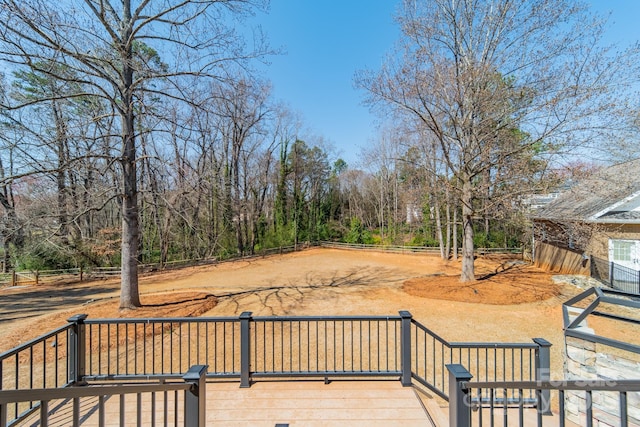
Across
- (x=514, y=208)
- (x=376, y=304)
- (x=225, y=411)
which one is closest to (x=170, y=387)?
(x=225, y=411)

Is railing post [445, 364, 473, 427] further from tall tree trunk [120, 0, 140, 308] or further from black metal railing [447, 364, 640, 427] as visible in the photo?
tall tree trunk [120, 0, 140, 308]

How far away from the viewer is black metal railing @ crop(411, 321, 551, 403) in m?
3.74

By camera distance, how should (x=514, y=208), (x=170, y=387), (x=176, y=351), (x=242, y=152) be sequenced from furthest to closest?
1. (x=242, y=152)
2. (x=514, y=208)
3. (x=176, y=351)
4. (x=170, y=387)

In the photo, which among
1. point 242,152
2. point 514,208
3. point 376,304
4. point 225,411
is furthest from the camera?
point 242,152

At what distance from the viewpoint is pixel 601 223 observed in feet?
33.7

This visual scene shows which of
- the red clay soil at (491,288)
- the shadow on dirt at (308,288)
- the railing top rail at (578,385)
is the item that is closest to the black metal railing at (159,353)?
the shadow on dirt at (308,288)

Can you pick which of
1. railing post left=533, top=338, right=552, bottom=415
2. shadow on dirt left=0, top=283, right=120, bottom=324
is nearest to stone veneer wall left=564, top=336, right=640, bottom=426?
railing post left=533, top=338, right=552, bottom=415

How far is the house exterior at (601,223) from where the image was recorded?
8.24 meters

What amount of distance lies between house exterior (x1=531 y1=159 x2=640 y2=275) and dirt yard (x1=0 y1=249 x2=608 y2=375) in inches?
65.1

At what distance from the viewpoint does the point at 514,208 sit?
8.88 m

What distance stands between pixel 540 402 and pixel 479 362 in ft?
10.3

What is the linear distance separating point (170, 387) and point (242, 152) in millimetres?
20859

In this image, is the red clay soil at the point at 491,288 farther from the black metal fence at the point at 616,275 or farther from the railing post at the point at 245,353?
the railing post at the point at 245,353

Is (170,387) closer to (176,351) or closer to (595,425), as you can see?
(176,351)
